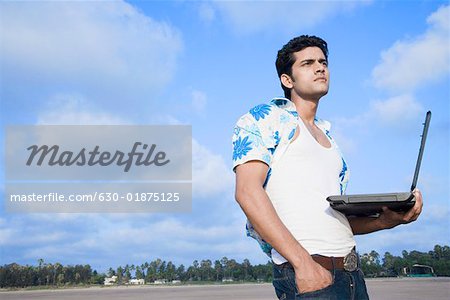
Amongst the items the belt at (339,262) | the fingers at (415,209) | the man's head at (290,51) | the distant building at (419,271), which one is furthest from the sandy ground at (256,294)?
the distant building at (419,271)

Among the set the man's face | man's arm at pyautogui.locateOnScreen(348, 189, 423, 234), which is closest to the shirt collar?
the man's face

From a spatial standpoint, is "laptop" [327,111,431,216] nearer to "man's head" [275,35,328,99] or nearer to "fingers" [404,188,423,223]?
"fingers" [404,188,423,223]

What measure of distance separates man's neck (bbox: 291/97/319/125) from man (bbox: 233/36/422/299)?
0.05 meters

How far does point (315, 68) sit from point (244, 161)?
0.67 metres

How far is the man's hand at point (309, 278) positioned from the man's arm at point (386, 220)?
0.52 meters

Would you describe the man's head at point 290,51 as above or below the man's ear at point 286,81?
above

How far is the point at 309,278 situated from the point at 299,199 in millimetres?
373

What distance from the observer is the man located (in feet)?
7.28

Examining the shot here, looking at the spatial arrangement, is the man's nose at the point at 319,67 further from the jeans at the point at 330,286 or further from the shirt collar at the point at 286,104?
the jeans at the point at 330,286

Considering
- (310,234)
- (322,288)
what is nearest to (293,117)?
(310,234)

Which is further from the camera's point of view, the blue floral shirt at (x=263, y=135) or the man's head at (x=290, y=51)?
the man's head at (x=290, y=51)

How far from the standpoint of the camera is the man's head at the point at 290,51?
279cm

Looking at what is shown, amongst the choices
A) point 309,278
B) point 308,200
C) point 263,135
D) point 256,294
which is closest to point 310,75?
point 263,135

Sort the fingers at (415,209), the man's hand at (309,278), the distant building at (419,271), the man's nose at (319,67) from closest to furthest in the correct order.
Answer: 1. the man's hand at (309,278)
2. the fingers at (415,209)
3. the man's nose at (319,67)
4. the distant building at (419,271)
